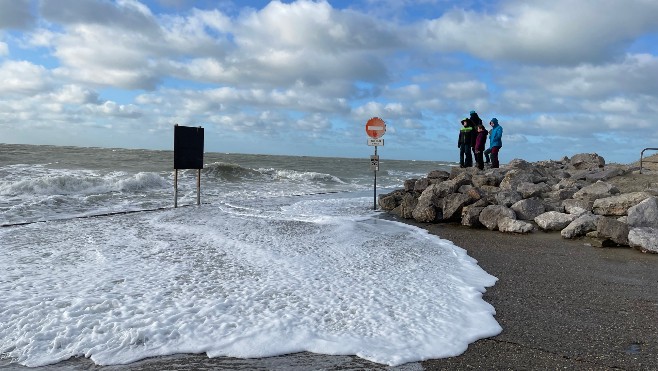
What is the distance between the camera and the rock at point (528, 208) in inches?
393

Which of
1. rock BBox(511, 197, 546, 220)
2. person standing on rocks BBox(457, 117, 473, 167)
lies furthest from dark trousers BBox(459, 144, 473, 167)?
rock BBox(511, 197, 546, 220)

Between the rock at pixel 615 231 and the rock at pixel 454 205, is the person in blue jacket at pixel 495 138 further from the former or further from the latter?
the rock at pixel 615 231

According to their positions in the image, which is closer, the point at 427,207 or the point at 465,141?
the point at 427,207

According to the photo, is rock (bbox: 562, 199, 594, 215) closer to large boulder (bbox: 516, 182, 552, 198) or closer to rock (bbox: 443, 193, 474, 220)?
large boulder (bbox: 516, 182, 552, 198)

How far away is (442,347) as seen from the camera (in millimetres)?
3521

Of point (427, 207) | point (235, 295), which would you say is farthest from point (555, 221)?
point (235, 295)

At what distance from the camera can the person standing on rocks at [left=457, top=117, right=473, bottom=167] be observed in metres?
15.6

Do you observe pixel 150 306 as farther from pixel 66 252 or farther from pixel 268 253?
pixel 66 252

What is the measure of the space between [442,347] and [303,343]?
3.50 feet

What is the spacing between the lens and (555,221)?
9188mm

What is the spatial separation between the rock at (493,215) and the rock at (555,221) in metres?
0.58

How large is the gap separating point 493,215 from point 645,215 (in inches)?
106

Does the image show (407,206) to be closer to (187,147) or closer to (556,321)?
(187,147)

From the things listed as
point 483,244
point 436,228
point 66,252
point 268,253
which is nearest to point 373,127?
point 436,228
